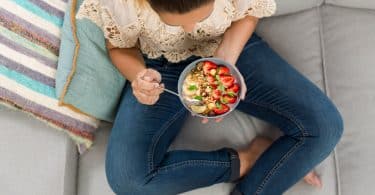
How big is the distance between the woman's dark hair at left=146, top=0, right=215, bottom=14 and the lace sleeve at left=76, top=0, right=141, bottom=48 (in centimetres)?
15

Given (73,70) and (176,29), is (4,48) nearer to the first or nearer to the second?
(73,70)

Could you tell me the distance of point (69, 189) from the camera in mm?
1091

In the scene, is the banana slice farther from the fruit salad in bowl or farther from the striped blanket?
the striped blanket

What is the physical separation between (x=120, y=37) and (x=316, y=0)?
0.54 meters

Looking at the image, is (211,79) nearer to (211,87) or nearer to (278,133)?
(211,87)

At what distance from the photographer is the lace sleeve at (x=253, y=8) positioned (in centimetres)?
98

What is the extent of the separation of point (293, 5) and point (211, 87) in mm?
488

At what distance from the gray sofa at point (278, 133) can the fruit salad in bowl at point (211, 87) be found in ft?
0.90

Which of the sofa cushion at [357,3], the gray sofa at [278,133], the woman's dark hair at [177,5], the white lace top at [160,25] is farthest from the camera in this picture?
the sofa cushion at [357,3]

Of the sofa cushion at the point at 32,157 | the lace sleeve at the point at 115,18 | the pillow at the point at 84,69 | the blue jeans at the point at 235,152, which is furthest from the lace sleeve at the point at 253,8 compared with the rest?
the sofa cushion at the point at 32,157

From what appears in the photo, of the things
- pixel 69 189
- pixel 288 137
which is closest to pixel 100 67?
pixel 69 189

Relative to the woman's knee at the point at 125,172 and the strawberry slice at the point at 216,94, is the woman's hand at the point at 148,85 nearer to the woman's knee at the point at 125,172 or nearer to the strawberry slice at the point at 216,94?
the strawberry slice at the point at 216,94

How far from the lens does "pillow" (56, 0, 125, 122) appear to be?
3.53 feet

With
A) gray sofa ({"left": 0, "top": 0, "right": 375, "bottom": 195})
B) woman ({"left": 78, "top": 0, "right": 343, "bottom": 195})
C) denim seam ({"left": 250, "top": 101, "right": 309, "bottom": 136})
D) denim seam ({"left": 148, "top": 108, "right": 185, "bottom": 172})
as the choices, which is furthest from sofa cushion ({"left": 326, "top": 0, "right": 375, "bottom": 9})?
denim seam ({"left": 148, "top": 108, "right": 185, "bottom": 172})
